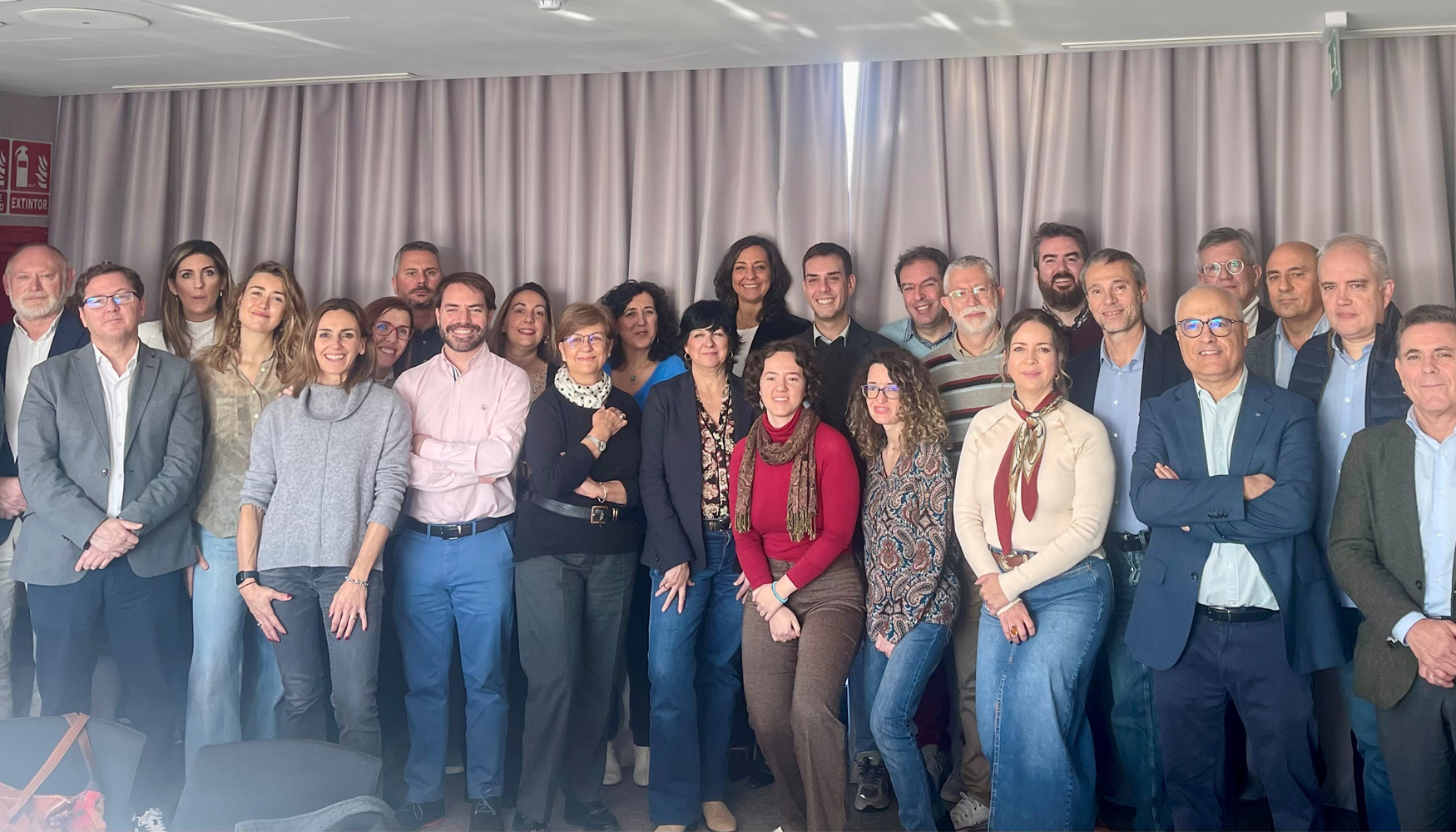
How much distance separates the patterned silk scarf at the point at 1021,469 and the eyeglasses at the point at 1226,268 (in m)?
1.01

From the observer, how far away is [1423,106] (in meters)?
4.04

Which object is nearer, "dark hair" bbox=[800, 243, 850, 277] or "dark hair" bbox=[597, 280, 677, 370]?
"dark hair" bbox=[800, 243, 850, 277]

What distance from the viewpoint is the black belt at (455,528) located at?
3623 mm

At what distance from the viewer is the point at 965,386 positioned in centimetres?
368

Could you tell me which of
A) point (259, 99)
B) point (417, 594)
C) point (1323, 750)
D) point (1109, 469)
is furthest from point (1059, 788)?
point (259, 99)

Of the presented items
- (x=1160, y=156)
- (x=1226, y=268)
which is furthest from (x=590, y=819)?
(x=1160, y=156)

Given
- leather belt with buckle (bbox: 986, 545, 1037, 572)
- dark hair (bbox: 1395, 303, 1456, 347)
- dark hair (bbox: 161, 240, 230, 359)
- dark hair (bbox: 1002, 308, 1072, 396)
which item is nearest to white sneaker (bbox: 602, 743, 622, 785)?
leather belt with buckle (bbox: 986, 545, 1037, 572)

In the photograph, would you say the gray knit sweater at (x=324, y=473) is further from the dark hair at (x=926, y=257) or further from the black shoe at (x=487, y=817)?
the dark hair at (x=926, y=257)

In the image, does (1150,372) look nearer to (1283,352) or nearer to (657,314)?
(1283,352)

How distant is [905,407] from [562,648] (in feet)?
4.40

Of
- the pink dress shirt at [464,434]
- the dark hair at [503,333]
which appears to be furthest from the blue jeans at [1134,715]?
the dark hair at [503,333]

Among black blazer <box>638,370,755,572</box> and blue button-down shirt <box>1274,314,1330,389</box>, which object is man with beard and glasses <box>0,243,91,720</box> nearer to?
black blazer <box>638,370,755,572</box>

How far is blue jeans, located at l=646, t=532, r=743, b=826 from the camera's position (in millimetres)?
3537

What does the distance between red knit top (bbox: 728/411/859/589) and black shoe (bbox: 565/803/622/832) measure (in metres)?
0.95
